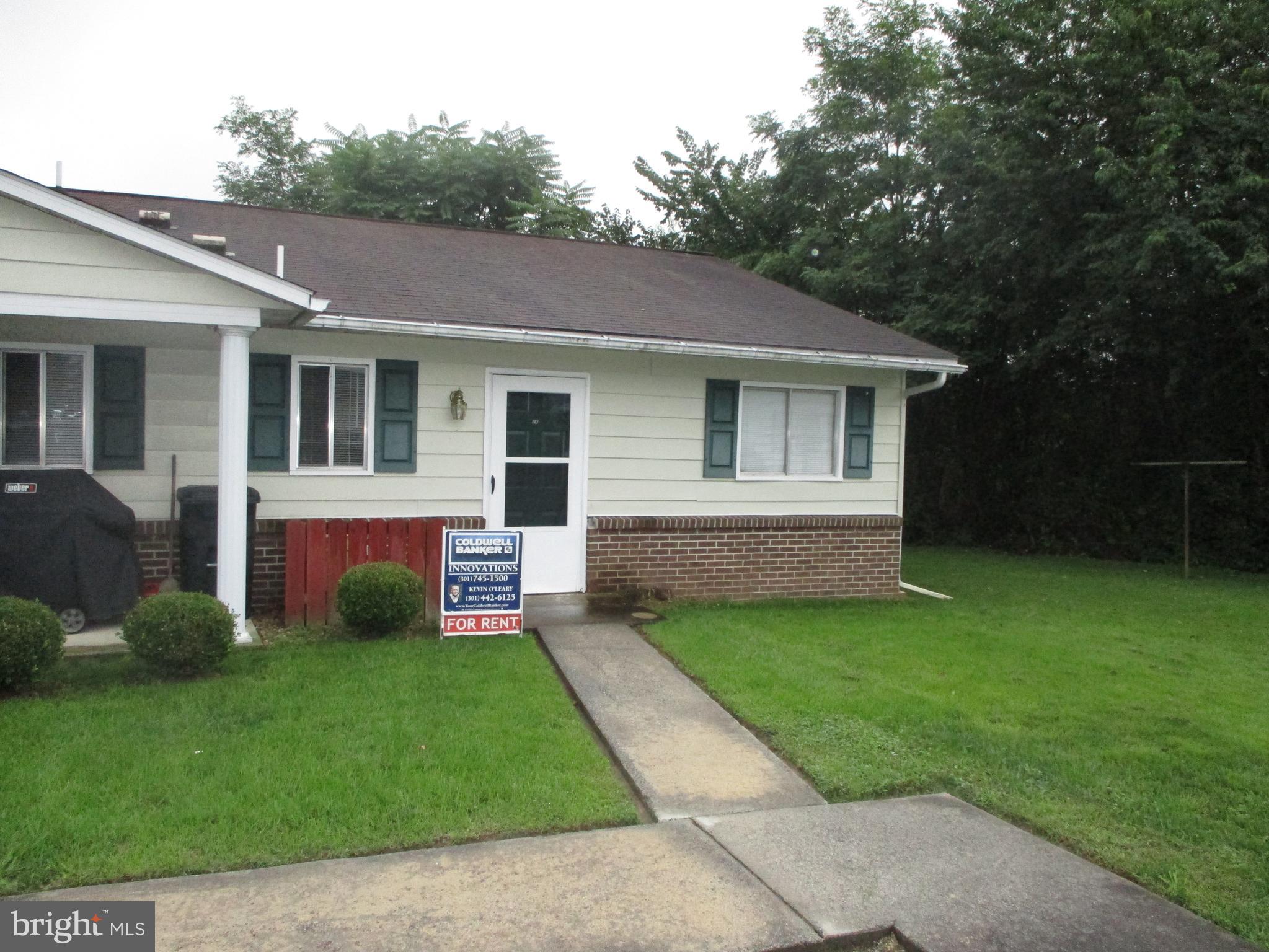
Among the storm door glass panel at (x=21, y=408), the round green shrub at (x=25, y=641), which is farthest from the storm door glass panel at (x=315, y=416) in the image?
the round green shrub at (x=25, y=641)

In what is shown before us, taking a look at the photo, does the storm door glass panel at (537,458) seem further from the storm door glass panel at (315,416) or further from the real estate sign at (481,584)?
the storm door glass panel at (315,416)

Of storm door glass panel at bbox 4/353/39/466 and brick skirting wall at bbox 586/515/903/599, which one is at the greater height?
storm door glass panel at bbox 4/353/39/466

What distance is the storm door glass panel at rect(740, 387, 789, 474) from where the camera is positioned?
10180 mm

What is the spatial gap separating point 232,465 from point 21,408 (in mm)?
2040

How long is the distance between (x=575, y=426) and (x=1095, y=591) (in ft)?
22.5

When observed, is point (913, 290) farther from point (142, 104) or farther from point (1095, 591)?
point (142, 104)

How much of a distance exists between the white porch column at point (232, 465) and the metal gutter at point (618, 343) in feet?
2.46

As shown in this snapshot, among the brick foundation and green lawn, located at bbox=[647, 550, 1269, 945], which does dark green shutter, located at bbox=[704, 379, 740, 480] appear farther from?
the brick foundation

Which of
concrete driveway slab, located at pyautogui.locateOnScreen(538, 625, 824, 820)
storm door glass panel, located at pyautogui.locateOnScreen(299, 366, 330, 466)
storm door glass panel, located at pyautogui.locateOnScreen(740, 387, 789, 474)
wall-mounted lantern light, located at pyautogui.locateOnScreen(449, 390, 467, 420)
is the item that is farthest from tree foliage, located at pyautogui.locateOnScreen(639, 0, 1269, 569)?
storm door glass panel, located at pyautogui.locateOnScreen(299, 366, 330, 466)

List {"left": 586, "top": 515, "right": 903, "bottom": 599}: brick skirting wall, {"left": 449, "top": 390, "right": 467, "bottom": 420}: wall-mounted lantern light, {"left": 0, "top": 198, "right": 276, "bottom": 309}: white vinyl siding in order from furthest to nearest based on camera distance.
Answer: {"left": 586, "top": 515, "right": 903, "bottom": 599}: brick skirting wall, {"left": 449, "top": 390, "right": 467, "bottom": 420}: wall-mounted lantern light, {"left": 0, "top": 198, "right": 276, "bottom": 309}: white vinyl siding

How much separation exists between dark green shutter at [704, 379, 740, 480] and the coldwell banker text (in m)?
7.17

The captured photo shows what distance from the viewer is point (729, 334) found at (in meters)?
9.81

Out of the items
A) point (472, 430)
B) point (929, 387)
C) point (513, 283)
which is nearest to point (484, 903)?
point (472, 430)

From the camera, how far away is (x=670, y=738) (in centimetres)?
552
